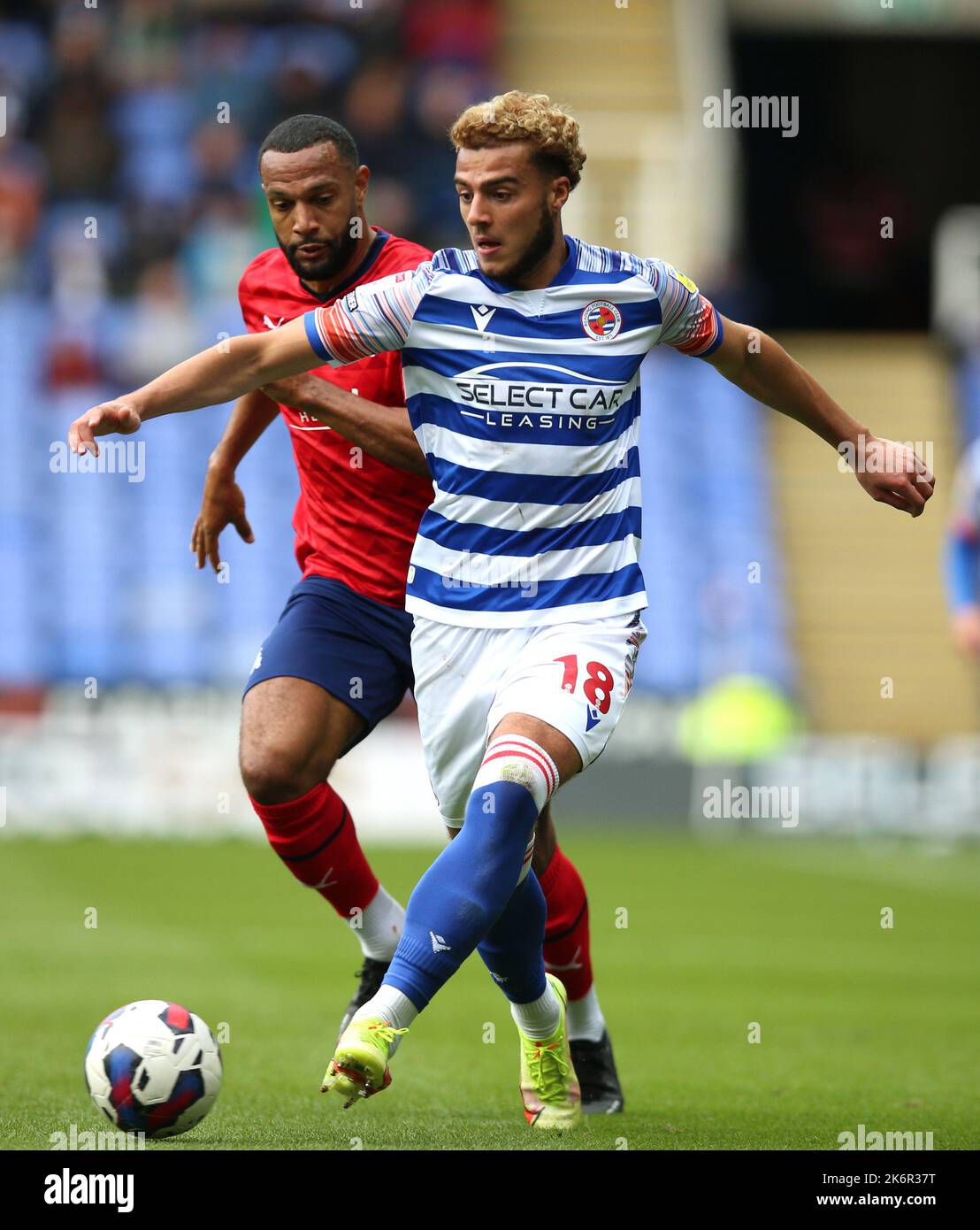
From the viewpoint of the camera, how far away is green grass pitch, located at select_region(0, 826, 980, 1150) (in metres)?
5.34

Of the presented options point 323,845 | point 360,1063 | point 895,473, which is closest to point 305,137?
point 895,473

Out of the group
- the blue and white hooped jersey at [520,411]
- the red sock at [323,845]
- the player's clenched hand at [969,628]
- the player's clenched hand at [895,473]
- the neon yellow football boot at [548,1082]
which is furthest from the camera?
the player's clenched hand at [969,628]

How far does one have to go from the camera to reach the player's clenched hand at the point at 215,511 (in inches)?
244

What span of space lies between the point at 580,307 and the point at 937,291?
65.6ft

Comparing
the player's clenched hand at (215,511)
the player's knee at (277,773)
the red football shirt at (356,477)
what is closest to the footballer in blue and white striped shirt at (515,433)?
the player's knee at (277,773)

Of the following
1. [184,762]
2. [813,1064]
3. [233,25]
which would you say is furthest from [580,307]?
[233,25]

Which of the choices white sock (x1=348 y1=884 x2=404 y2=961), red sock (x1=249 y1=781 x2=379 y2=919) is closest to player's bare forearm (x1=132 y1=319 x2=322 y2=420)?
red sock (x1=249 y1=781 x2=379 y2=919)

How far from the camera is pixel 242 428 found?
6.09 m

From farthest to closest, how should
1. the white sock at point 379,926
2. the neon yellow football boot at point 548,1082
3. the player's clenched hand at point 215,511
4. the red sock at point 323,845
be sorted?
the player's clenched hand at point 215,511 → the white sock at point 379,926 → the red sock at point 323,845 → the neon yellow football boot at point 548,1082

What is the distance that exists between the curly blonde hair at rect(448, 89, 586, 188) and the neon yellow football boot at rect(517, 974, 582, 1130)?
230cm

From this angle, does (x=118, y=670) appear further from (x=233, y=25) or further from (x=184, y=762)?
(x=233, y=25)

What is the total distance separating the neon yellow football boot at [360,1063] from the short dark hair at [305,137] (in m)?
2.52

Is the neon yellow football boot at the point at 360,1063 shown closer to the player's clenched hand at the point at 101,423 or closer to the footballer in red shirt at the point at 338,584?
the footballer in red shirt at the point at 338,584

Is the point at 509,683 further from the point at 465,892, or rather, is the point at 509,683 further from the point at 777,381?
the point at 777,381
